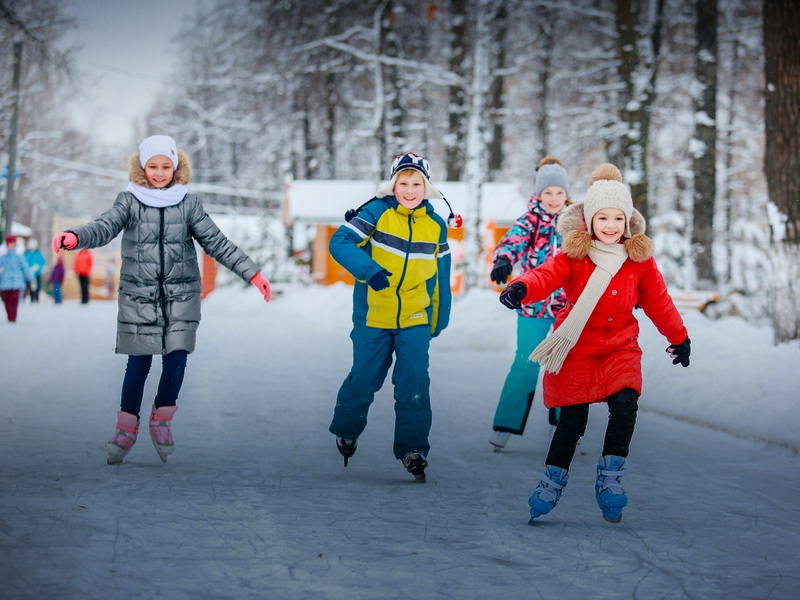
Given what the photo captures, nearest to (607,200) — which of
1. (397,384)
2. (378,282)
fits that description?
(378,282)

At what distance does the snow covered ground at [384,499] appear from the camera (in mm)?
3352

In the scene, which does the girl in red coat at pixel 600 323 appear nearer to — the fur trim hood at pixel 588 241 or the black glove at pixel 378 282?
the fur trim hood at pixel 588 241

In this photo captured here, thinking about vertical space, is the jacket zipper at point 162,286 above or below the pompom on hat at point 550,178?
below

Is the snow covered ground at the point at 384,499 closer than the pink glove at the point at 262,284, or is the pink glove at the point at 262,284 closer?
the snow covered ground at the point at 384,499

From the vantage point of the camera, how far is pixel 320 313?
775 inches

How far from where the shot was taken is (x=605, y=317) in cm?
444

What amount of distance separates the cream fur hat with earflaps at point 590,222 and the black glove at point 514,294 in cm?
32

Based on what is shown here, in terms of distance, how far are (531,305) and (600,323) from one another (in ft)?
6.44

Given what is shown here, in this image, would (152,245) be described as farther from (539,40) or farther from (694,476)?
(539,40)

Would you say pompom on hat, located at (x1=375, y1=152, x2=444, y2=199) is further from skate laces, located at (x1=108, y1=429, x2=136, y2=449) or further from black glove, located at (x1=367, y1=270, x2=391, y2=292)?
skate laces, located at (x1=108, y1=429, x2=136, y2=449)

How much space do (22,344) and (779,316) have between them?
8.48m

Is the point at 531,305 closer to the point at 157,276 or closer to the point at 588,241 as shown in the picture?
the point at 588,241

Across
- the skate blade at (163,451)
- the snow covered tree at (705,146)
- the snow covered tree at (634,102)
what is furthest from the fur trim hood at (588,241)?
the snow covered tree at (634,102)

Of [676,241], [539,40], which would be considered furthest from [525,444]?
[539,40]
